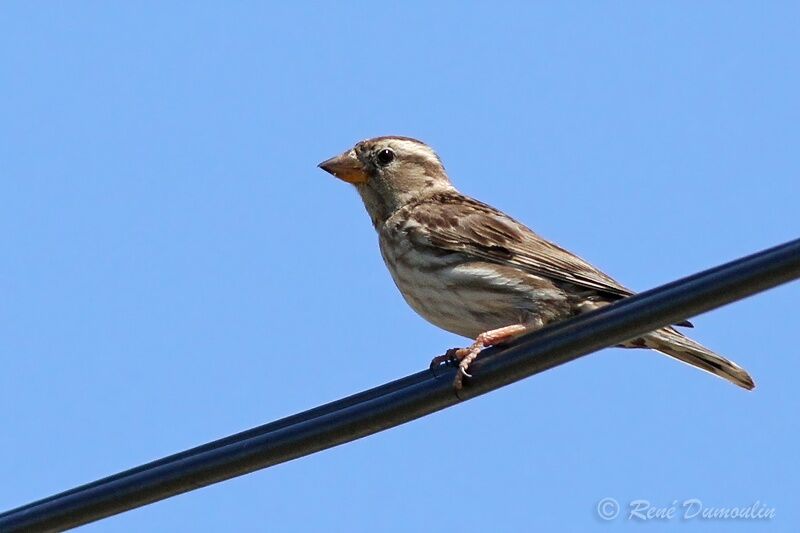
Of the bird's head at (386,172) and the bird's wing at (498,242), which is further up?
the bird's head at (386,172)

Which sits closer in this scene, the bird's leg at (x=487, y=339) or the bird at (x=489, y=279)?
the bird's leg at (x=487, y=339)

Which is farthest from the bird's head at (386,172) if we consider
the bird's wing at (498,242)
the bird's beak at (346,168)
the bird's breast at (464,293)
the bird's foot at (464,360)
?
the bird's foot at (464,360)

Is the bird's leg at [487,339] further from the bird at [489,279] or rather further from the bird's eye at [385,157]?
the bird's eye at [385,157]

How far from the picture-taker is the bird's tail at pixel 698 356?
7.88 m

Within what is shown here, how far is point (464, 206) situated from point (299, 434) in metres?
4.49

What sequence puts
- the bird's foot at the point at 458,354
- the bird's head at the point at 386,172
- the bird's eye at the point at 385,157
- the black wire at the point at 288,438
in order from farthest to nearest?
the bird's eye at the point at 385,157, the bird's head at the point at 386,172, the bird's foot at the point at 458,354, the black wire at the point at 288,438

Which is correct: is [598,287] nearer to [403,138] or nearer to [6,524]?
[403,138]

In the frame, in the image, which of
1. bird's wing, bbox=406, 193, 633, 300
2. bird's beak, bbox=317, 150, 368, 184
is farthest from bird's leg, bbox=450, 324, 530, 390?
bird's beak, bbox=317, 150, 368, 184

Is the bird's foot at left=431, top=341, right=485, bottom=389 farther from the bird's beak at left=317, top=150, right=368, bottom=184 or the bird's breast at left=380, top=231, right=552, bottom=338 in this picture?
the bird's beak at left=317, top=150, right=368, bottom=184

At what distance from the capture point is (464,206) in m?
9.73

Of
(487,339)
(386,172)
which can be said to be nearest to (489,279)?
(487,339)

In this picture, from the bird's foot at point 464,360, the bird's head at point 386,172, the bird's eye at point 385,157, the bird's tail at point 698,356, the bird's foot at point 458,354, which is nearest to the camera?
the bird's foot at point 464,360

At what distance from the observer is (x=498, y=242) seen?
893 centimetres

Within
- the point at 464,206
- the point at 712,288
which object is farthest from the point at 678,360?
the point at 712,288
